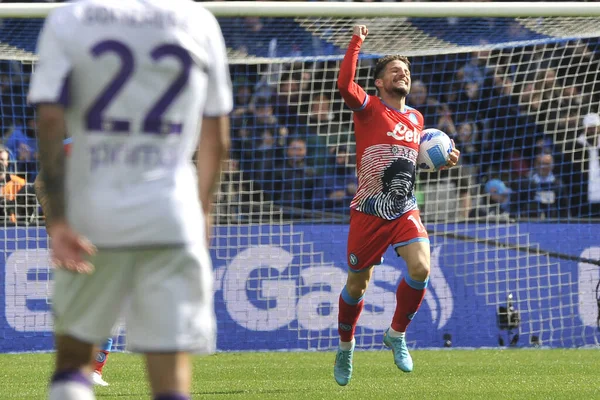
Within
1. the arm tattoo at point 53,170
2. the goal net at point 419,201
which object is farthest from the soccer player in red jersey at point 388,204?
the arm tattoo at point 53,170

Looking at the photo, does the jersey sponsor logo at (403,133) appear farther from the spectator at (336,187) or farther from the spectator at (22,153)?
the spectator at (22,153)

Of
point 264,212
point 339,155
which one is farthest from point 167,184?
point 339,155

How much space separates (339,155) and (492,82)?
7.58ft

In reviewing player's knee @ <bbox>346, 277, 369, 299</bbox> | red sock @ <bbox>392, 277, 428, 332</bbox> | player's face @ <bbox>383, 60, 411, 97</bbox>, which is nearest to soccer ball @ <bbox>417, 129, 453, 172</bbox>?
player's face @ <bbox>383, 60, 411, 97</bbox>

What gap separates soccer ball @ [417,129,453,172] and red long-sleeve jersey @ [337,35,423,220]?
6.0 inches

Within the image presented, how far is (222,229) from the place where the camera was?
39.3 feet

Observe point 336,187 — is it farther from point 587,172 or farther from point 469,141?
point 587,172

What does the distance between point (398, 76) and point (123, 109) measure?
500cm

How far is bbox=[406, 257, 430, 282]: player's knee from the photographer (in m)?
7.96

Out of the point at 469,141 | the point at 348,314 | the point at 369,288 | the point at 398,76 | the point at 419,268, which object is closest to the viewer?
the point at 419,268

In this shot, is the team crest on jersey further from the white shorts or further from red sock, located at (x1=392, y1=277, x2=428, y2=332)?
the white shorts

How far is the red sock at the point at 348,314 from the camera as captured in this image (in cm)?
813

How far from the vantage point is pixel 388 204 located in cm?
812

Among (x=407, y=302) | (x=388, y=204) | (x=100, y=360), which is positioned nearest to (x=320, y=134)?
(x=388, y=204)
